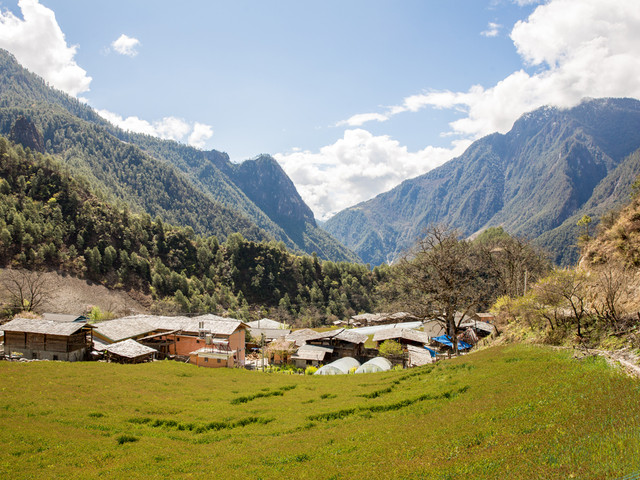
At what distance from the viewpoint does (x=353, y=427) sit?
1812 cm

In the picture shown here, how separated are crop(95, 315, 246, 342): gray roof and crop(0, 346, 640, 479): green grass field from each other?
1134 inches

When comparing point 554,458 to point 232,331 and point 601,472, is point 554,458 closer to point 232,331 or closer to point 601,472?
point 601,472

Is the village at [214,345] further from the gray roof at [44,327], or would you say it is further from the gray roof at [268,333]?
the gray roof at [268,333]

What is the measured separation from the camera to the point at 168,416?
77.0 feet

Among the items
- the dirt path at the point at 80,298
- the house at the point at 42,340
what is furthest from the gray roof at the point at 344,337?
the dirt path at the point at 80,298

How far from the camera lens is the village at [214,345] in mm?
45844

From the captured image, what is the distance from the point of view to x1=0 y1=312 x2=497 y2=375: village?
45.8m

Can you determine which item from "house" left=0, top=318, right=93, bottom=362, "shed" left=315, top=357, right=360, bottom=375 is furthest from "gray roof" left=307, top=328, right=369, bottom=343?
"house" left=0, top=318, right=93, bottom=362

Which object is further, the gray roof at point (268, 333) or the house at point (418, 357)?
the gray roof at point (268, 333)

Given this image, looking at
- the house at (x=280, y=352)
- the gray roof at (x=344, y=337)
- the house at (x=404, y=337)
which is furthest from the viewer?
the house at (x=404, y=337)

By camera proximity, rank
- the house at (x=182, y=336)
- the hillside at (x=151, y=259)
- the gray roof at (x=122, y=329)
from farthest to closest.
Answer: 1. the hillside at (x=151, y=259)
2. the gray roof at (x=122, y=329)
3. the house at (x=182, y=336)

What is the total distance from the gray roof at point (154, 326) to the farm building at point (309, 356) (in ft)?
39.0

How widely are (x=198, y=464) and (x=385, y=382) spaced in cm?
1893

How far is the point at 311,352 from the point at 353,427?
4194 centimetres
